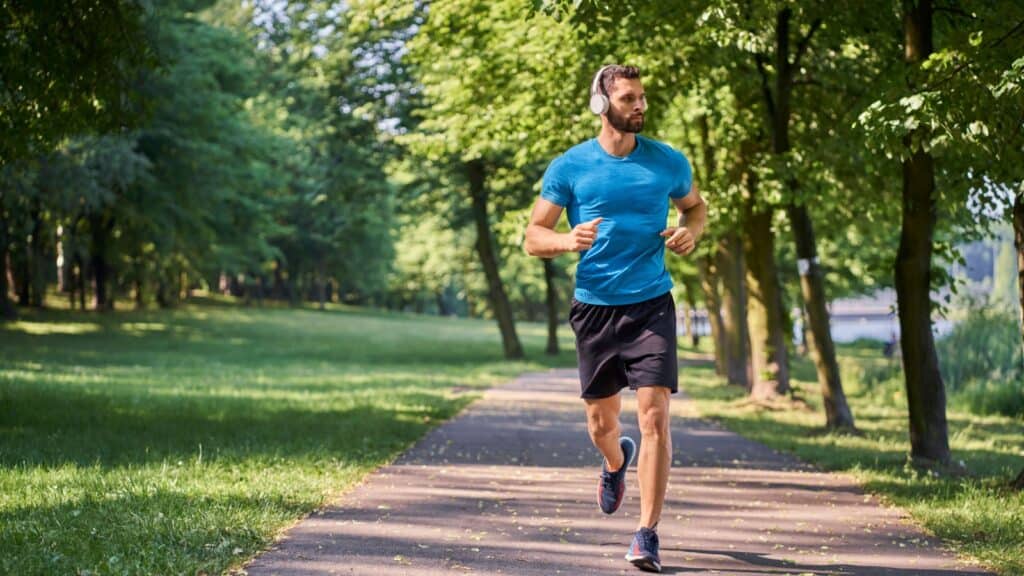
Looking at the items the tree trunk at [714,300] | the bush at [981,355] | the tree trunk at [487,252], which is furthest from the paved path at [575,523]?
the tree trunk at [487,252]

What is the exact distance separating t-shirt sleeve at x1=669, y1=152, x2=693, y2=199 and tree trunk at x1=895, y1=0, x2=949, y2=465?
5374 millimetres

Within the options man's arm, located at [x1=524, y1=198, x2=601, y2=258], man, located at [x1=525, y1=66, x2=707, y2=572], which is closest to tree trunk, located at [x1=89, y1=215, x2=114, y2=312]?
man's arm, located at [x1=524, y1=198, x2=601, y2=258]

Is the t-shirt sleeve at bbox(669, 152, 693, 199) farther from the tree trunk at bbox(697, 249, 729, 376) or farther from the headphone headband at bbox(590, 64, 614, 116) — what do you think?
the tree trunk at bbox(697, 249, 729, 376)

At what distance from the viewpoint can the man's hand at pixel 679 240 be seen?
19.8 ft

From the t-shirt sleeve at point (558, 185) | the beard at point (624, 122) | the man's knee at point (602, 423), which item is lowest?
the man's knee at point (602, 423)

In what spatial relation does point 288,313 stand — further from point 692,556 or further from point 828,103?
point 692,556

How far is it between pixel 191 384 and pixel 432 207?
56.7 ft

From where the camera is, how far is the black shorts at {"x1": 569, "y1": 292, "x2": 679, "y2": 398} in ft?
20.4

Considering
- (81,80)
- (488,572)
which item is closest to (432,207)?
(81,80)

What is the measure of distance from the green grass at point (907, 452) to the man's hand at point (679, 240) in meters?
2.15

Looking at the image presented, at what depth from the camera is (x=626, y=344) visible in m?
6.32

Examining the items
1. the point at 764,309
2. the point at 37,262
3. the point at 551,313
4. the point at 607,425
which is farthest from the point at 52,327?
the point at 607,425

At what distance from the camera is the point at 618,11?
39.5 feet

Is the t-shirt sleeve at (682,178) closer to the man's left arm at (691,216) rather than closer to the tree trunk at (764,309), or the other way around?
the man's left arm at (691,216)
